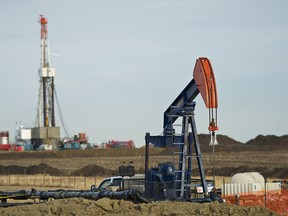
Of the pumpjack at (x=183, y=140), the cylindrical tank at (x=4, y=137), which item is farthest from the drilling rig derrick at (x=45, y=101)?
the pumpjack at (x=183, y=140)

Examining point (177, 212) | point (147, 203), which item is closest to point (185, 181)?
point (147, 203)

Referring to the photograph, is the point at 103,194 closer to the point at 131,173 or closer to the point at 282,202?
the point at 131,173

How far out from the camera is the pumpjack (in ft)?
88.5

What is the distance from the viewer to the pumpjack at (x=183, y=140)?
27.0 metres

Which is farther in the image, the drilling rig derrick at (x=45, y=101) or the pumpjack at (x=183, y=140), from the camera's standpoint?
the drilling rig derrick at (x=45, y=101)

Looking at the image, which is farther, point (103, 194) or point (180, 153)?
point (180, 153)

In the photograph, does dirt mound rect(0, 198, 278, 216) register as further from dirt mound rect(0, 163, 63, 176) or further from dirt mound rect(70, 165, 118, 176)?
dirt mound rect(0, 163, 63, 176)

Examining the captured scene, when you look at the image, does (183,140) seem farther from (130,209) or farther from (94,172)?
(94,172)

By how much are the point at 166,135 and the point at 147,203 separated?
717cm

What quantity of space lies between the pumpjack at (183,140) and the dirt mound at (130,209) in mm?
4664

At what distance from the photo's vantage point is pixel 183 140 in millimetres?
28734

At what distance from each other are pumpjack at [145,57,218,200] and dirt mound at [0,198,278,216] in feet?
15.3

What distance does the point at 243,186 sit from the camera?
27672mm

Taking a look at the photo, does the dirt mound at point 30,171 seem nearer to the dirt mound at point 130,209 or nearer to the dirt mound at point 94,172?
the dirt mound at point 94,172
